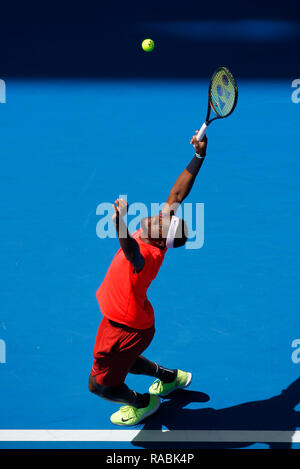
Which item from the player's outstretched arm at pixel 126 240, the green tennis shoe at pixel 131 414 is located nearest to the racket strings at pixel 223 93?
the player's outstretched arm at pixel 126 240

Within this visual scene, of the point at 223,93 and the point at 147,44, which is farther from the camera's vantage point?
the point at 147,44

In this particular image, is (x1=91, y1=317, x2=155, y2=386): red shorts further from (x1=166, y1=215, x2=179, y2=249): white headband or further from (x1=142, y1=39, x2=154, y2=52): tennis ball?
(x1=142, y1=39, x2=154, y2=52): tennis ball

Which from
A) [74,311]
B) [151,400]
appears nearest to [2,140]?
[74,311]

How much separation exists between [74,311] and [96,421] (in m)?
1.07

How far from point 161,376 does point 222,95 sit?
7.66 ft

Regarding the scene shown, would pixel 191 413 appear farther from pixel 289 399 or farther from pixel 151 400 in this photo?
pixel 289 399

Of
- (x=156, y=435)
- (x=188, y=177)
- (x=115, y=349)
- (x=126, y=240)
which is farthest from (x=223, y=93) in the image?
(x=156, y=435)

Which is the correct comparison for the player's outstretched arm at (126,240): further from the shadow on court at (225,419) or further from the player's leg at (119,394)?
the shadow on court at (225,419)

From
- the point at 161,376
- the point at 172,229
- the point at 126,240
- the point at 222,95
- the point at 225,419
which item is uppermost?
the point at 222,95

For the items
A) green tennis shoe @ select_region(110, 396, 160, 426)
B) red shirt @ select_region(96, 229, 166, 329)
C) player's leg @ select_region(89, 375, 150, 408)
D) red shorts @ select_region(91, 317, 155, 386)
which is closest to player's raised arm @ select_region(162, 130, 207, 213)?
red shirt @ select_region(96, 229, 166, 329)

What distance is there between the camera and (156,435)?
4.34 metres

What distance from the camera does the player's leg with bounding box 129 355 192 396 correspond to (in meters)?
4.41

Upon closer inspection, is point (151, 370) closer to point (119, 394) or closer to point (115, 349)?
point (119, 394)

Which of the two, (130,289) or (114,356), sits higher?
(130,289)
